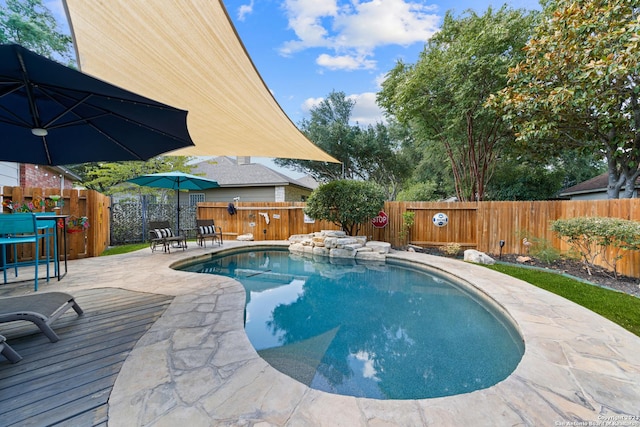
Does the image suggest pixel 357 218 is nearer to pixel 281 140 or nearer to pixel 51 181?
pixel 281 140

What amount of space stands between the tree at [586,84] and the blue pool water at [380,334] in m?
5.25

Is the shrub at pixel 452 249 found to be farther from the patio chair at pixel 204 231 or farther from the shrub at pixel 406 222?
the patio chair at pixel 204 231

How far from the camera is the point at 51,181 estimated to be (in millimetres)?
11453

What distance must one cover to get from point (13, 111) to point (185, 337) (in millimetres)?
3448

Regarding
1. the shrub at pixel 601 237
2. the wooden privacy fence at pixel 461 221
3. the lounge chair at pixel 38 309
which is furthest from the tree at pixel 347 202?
the lounge chair at pixel 38 309

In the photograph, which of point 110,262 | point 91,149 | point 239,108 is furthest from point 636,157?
point 110,262

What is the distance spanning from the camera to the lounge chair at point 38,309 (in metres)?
2.23

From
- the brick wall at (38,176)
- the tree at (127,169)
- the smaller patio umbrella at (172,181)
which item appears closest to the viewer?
the smaller patio umbrella at (172,181)

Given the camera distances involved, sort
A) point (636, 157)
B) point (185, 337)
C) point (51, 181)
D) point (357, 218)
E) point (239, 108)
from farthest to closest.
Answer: point (51, 181), point (357, 218), point (636, 157), point (239, 108), point (185, 337)

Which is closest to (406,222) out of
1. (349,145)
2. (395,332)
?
(395,332)

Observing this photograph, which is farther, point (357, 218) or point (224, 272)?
point (357, 218)

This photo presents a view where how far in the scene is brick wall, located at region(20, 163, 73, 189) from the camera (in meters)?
Answer: 8.67

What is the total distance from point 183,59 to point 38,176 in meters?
11.4

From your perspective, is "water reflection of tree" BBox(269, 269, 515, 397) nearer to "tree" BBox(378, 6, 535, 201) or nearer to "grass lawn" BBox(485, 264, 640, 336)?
"grass lawn" BBox(485, 264, 640, 336)
